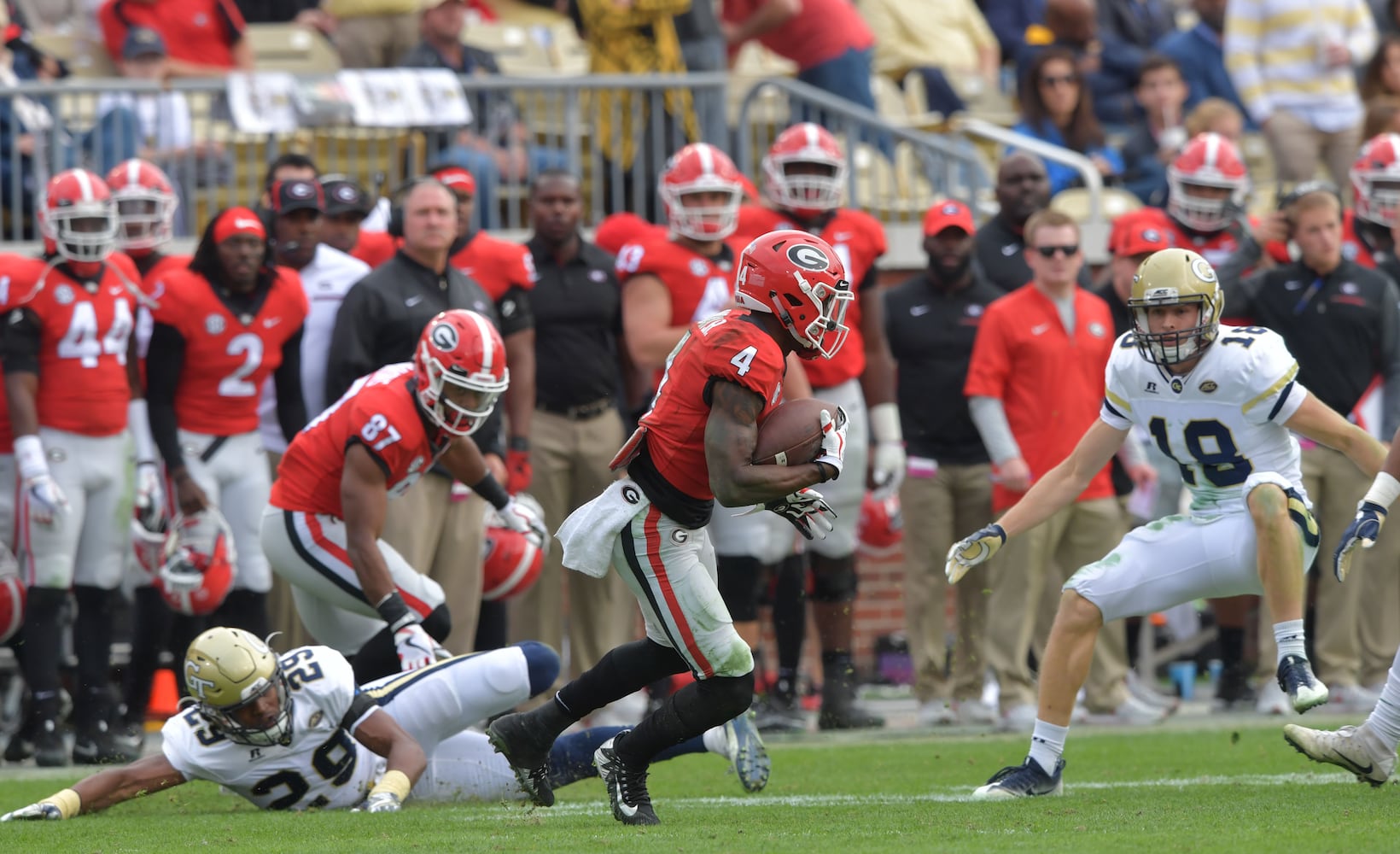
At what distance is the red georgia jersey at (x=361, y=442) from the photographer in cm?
654

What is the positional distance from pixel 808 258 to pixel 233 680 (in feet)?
6.74

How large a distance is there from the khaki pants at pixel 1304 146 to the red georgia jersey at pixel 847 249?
3751 millimetres

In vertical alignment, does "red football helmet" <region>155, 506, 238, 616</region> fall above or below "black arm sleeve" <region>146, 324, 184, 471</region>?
below

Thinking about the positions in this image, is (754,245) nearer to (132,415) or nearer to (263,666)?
(263,666)

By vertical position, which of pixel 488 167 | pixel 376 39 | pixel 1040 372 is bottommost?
pixel 1040 372

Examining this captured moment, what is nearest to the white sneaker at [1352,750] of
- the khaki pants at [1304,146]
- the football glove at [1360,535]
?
the football glove at [1360,535]

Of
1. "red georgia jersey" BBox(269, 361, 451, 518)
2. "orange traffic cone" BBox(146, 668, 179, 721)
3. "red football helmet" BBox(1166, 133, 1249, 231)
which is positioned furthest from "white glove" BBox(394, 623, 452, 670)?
"red football helmet" BBox(1166, 133, 1249, 231)

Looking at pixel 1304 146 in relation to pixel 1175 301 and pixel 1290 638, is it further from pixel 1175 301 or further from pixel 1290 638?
pixel 1290 638

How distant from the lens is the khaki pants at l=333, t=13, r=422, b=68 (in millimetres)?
11531

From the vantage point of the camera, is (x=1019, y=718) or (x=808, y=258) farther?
(x=1019, y=718)

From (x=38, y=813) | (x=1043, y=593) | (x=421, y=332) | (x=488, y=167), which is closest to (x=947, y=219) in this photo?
(x=1043, y=593)

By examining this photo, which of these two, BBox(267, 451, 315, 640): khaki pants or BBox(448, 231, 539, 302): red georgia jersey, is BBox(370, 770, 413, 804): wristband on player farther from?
BBox(448, 231, 539, 302): red georgia jersey

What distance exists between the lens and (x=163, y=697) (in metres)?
9.30

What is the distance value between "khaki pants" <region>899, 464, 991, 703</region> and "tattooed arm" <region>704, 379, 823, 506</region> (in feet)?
12.2
